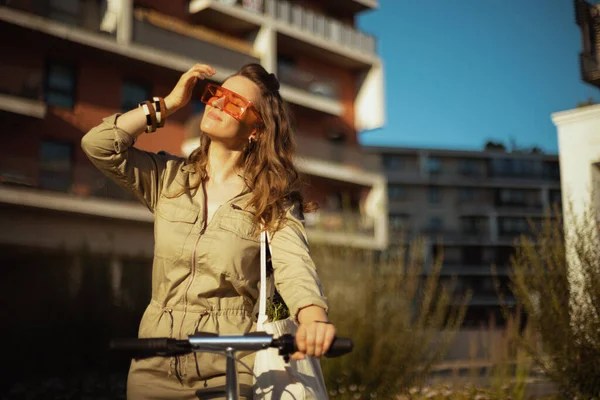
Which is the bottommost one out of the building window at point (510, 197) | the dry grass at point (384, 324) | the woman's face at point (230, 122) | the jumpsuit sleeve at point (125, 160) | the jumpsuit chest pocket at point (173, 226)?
the dry grass at point (384, 324)

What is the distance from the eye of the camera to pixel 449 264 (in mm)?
67250

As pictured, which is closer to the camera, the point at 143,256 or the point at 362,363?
the point at 362,363

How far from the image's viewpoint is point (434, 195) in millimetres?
71688

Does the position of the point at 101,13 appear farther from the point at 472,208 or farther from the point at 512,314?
the point at 472,208

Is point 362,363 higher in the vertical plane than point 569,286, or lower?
lower

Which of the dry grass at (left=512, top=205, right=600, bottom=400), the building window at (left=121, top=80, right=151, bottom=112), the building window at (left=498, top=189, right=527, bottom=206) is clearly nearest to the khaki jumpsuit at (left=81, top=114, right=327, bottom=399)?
the dry grass at (left=512, top=205, right=600, bottom=400)

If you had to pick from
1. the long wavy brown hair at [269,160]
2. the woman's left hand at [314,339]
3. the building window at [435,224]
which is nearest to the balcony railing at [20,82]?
the long wavy brown hair at [269,160]

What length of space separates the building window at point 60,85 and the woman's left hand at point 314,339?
20139 mm

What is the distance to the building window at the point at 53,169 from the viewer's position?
18.8 metres

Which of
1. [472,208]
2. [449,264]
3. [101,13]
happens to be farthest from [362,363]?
[472,208]

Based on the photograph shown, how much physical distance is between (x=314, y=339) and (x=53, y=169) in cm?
1814

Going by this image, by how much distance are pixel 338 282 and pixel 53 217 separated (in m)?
10.9

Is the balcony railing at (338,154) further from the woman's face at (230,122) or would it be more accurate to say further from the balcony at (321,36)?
the woman's face at (230,122)

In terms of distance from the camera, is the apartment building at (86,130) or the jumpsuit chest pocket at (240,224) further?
the apartment building at (86,130)
